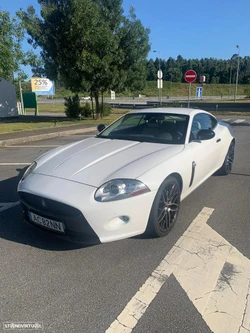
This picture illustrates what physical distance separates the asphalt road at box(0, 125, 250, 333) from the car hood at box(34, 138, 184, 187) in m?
0.79

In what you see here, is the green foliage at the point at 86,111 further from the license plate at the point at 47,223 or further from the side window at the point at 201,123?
the license plate at the point at 47,223

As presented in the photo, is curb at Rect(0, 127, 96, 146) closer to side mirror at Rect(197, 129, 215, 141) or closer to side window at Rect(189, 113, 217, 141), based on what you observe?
side window at Rect(189, 113, 217, 141)

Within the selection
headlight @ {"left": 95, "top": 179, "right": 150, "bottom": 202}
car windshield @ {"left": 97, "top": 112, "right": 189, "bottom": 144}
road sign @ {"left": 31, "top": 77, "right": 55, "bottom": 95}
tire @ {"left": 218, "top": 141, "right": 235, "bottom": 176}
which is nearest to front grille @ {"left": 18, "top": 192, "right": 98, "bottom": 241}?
headlight @ {"left": 95, "top": 179, "right": 150, "bottom": 202}

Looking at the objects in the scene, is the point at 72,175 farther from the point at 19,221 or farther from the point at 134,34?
the point at 134,34

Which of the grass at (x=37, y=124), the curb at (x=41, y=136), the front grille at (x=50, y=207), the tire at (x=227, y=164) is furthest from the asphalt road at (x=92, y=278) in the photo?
the grass at (x=37, y=124)

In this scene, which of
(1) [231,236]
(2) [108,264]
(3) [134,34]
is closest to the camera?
(2) [108,264]

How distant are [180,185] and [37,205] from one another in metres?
1.72

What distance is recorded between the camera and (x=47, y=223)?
2.72 m

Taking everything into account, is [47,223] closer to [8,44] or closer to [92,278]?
[92,278]

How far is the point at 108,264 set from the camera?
265 centimetres

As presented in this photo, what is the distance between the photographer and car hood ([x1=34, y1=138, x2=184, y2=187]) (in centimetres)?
282

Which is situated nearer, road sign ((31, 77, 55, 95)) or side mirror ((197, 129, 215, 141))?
side mirror ((197, 129, 215, 141))

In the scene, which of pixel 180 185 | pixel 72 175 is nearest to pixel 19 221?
pixel 72 175

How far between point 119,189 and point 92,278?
857mm
